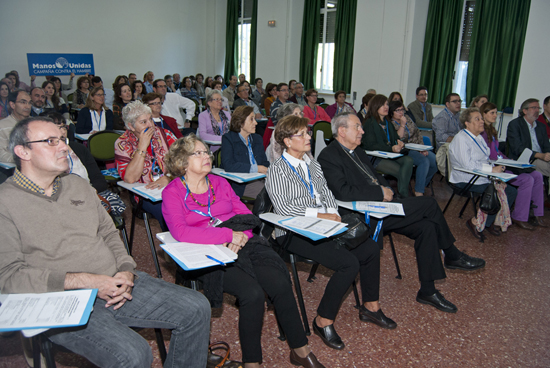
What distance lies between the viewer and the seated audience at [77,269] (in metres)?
1.39

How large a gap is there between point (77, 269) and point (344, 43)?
8.97 m

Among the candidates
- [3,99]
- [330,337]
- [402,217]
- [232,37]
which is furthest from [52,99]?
[232,37]

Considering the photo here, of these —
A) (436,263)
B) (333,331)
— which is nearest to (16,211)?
(333,331)

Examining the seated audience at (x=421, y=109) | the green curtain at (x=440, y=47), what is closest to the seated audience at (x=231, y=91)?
the green curtain at (x=440, y=47)

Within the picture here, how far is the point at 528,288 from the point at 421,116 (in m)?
4.03

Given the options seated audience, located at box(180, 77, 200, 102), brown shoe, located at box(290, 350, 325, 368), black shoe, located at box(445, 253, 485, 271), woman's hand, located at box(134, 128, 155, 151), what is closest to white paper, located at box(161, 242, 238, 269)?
brown shoe, located at box(290, 350, 325, 368)

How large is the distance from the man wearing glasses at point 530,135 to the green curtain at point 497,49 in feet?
8.96

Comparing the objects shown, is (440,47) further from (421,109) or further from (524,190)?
(524,190)

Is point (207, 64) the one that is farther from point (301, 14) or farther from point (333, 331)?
point (333, 331)

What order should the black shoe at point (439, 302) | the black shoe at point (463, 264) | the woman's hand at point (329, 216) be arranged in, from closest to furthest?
1. the woman's hand at point (329, 216)
2. the black shoe at point (439, 302)
3. the black shoe at point (463, 264)

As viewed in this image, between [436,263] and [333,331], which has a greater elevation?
[436,263]

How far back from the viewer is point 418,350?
2.10 meters

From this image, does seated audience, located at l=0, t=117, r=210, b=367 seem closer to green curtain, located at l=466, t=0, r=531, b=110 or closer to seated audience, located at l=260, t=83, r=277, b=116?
seated audience, located at l=260, t=83, r=277, b=116

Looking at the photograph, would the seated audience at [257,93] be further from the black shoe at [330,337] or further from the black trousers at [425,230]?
the black shoe at [330,337]
